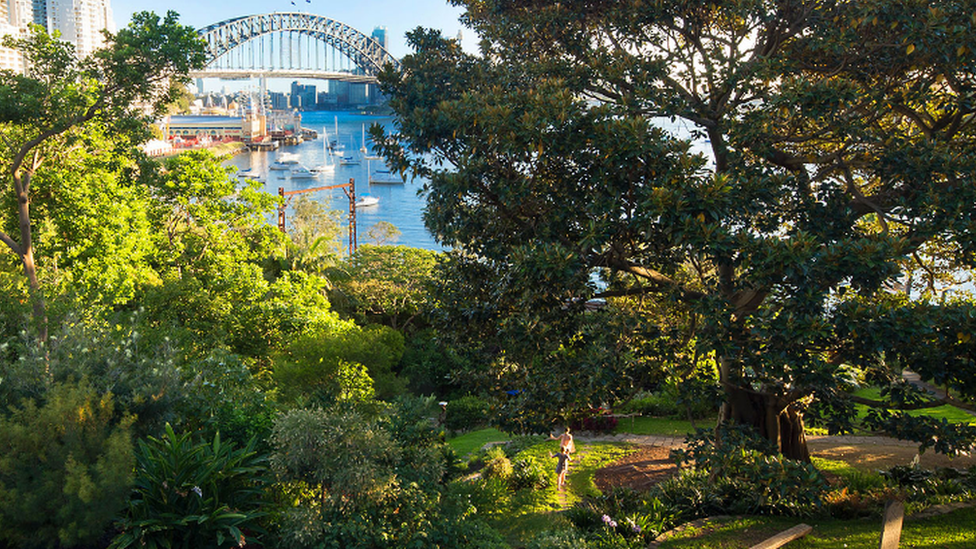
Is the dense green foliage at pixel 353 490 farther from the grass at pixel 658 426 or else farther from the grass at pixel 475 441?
the grass at pixel 658 426

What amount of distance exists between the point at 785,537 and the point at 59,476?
772cm

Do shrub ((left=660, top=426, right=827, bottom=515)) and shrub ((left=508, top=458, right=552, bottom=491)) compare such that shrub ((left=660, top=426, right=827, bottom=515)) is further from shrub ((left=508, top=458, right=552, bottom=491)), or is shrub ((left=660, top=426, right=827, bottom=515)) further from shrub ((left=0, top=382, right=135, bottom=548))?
shrub ((left=0, top=382, right=135, bottom=548))

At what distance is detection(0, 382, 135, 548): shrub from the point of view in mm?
6410

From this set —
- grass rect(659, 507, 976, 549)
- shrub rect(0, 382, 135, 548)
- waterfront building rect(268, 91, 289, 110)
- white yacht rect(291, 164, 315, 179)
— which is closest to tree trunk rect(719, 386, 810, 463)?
grass rect(659, 507, 976, 549)

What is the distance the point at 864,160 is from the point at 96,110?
1514 cm

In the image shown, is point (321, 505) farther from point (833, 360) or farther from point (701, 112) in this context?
point (701, 112)

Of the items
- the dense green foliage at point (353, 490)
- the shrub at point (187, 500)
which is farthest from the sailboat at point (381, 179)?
the dense green foliage at point (353, 490)

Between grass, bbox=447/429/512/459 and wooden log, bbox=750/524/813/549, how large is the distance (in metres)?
7.50

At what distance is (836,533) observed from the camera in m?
8.06

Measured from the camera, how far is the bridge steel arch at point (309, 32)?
109 metres

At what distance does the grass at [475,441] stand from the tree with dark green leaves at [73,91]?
965 centimetres

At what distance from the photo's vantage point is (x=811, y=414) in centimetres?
734

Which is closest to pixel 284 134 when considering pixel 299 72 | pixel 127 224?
pixel 299 72

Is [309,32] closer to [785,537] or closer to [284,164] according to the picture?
[284,164]
